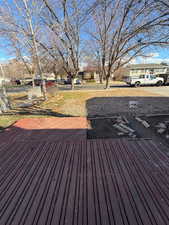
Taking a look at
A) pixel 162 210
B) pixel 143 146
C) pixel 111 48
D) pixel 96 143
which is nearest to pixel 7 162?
pixel 96 143

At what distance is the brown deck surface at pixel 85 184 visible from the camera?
4.48 ft

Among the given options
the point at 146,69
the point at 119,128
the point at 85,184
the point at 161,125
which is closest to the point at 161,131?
the point at 161,125

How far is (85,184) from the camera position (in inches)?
69.4

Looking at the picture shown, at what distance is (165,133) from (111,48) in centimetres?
979

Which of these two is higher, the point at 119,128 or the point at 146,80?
the point at 146,80

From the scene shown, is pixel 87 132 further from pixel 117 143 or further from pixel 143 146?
pixel 143 146

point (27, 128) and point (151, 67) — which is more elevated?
point (151, 67)

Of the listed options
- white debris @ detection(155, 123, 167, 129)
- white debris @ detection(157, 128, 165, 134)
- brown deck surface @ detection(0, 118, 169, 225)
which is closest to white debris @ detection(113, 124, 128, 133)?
brown deck surface @ detection(0, 118, 169, 225)

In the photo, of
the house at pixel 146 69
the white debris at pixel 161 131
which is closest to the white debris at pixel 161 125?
the white debris at pixel 161 131

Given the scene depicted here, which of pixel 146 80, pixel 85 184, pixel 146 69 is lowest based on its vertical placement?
pixel 85 184

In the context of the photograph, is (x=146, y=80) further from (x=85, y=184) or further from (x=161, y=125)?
(x=85, y=184)

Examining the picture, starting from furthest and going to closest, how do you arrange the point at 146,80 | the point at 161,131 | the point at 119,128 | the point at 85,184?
the point at 146,80
the point at 119,128
the point at 161,131
the point at 85,184

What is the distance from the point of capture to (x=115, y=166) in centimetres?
212

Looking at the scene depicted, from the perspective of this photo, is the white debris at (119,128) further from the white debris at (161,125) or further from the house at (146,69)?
the house at (146,69)
